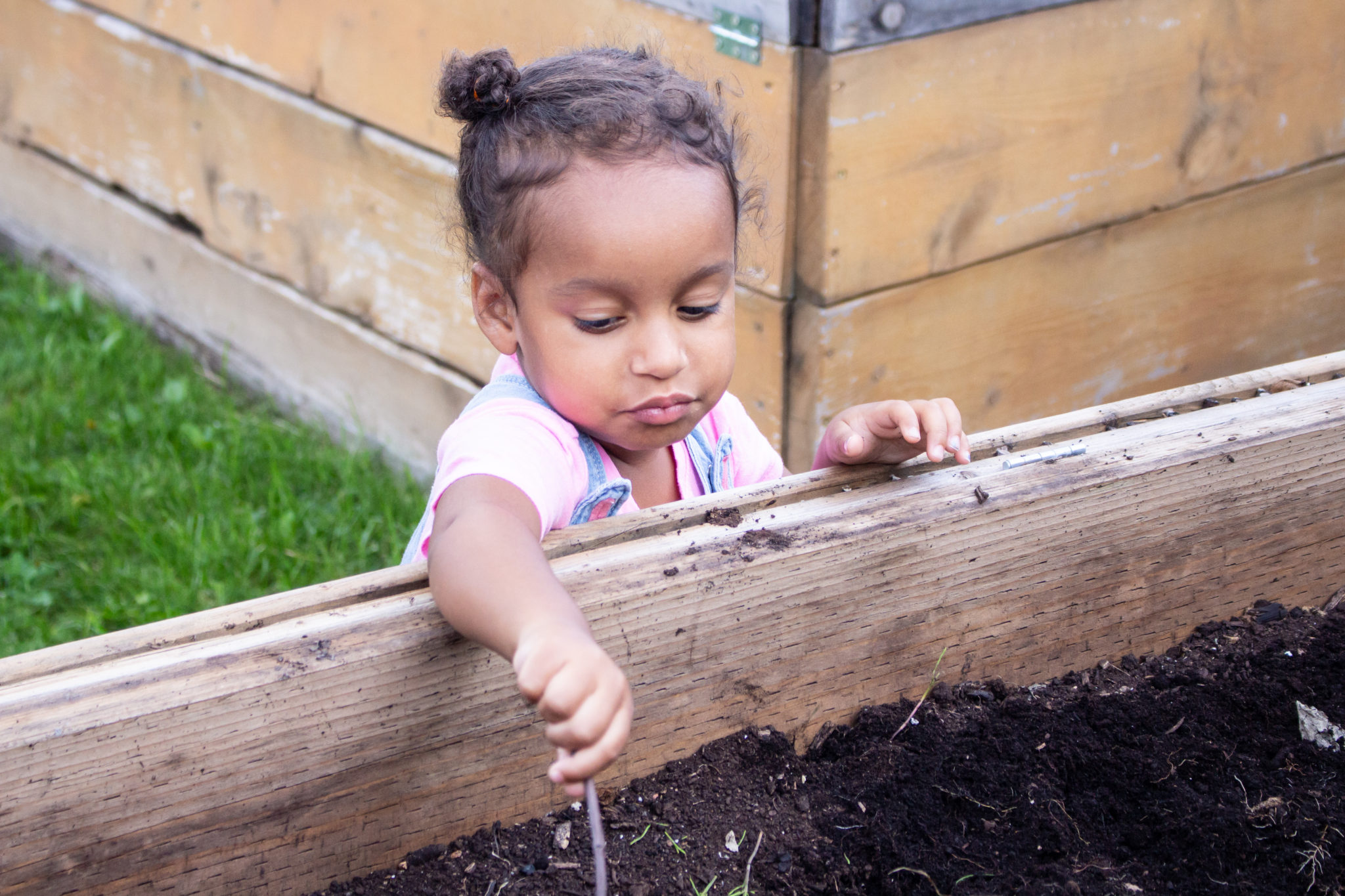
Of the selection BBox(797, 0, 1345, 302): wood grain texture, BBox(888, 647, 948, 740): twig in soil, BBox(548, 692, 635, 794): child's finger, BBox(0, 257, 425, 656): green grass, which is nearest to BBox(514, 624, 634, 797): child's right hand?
BBox(548, 692, 635, 794): child's finger

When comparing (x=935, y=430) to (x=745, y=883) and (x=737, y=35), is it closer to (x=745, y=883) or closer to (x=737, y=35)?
(x=745, y=883)

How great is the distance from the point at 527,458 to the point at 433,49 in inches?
69.6

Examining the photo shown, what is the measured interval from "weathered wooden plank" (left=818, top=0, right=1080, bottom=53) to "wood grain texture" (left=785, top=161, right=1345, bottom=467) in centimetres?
49

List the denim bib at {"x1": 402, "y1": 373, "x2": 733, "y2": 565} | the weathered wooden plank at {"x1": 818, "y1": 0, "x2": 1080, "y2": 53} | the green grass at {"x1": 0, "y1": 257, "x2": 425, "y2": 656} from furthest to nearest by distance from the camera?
the green grass at {"x1": 0, "y1": 257, "x2": 425, "y2": 656} < the weathered wooden plank at {"x1": 818, "y1": 0, "x2": 1080, "y2": 53} < the denim bib at {"x1": 402, "y1": 373, "x2": 733, "y2": 565}

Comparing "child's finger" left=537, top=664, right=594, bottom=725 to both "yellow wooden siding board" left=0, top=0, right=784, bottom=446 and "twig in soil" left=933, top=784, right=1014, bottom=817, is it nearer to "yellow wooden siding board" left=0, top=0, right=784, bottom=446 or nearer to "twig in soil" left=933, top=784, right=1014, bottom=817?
"twig in soil" left=933, top=784, right=1014, bottom=817

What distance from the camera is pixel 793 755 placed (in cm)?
151

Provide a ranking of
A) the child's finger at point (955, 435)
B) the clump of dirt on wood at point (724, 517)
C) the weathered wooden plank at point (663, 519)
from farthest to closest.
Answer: the child's finger at point (955, 435), the clump of dirt on wood at point (724, 517), the weathered wooden plank at point (663, 519)

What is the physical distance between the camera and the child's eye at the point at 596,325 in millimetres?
1512

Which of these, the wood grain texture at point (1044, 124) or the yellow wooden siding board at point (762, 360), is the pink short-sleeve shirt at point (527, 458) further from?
the wood grain texture at point (1044, 124)

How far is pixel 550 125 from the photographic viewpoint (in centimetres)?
154

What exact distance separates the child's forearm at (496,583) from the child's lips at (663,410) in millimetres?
289

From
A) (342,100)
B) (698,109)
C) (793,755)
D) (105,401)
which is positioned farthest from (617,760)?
(105,401)

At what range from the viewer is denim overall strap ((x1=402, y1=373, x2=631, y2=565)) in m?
1.68

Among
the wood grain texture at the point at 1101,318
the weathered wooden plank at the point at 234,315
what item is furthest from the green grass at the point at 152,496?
the wood grain texture at the point at 1101,318
